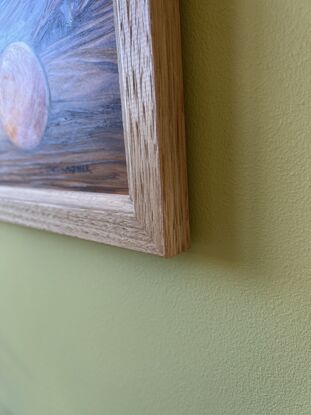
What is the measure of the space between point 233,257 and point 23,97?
1.47 feet

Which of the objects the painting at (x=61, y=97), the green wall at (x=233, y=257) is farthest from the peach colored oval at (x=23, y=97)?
the green wall at (x=233, y=257)

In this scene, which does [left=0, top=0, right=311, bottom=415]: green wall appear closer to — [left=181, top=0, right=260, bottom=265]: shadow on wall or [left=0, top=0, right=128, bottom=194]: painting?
[left=181, top=0, right=260, bottom=265]: shadow on wall

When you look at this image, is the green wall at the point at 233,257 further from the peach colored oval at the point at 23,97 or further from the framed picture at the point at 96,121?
the peach colored oval at the point at 23,97

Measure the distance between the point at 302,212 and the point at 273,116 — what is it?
3.6 inches

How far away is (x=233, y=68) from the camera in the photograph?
1.12ft

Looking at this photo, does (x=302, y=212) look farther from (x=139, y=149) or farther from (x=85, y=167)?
(x=85, y=167)

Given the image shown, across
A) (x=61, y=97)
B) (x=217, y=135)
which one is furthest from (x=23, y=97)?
(x=217, y=135)

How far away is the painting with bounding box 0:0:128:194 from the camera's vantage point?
1.44 ft

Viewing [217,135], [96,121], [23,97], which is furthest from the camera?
[23,97]

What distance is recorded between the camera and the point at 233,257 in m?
0.38

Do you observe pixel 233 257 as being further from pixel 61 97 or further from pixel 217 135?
pixel 61 97

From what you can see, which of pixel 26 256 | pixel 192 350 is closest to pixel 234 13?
pixel 192 350

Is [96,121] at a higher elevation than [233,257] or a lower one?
higher

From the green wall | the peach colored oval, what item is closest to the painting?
the peach colored oval
